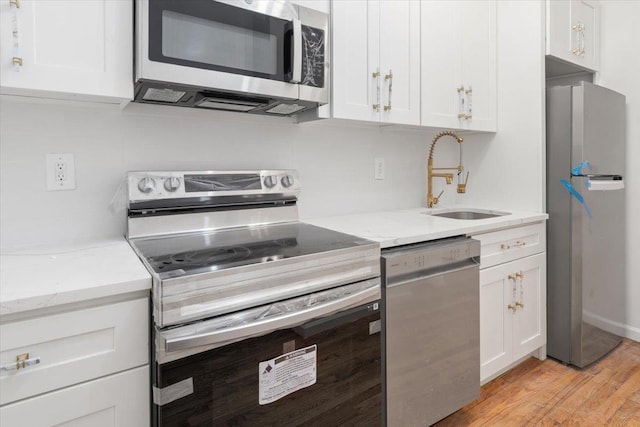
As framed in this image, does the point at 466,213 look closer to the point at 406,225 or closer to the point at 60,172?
the point at 406,225

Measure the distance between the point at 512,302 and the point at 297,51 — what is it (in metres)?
1.61

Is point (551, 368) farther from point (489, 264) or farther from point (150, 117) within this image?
point (150, 117)

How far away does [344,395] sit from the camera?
4.14ft

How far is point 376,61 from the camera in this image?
175 centimetres

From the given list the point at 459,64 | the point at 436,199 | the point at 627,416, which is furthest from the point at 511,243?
the point at 459,64

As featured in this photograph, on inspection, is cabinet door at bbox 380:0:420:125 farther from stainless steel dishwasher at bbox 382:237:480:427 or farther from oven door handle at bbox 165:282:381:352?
oven door handle at bbox 165:282:381:352

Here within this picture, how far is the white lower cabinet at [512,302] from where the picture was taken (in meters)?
1.82

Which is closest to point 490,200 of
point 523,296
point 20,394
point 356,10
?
point 523,296

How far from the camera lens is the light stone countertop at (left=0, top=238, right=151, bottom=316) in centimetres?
81

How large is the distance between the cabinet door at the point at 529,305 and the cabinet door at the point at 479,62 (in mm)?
829

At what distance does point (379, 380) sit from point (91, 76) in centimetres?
136

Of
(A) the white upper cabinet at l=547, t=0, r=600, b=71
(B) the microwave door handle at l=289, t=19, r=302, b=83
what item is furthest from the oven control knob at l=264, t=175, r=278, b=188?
(A) the white upper cabinet at l=547, t=0, r=600, b=71

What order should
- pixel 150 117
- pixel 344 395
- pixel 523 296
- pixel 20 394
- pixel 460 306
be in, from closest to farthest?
pixel 20 394
pixel 344 395
pixel 150 117
pixel 460 306
pixel 523 296

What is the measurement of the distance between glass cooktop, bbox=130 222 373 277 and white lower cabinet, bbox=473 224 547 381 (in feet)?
2.78
